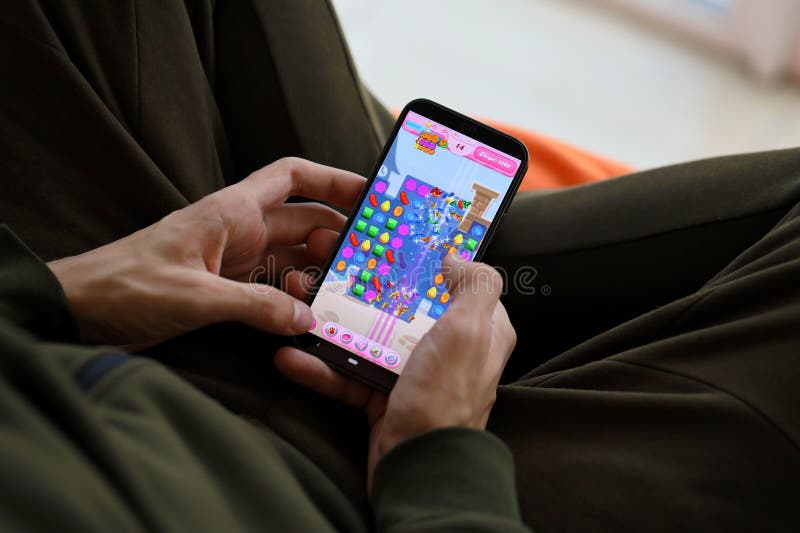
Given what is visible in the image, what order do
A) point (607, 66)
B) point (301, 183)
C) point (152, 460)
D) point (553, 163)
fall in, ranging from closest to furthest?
1. point (152, 460)
2. point (301, 183)
3. point (553, 163)
4. point (607, 66)

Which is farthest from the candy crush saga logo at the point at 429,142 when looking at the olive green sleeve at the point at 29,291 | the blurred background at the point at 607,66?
the blurred background at the point at 607,66

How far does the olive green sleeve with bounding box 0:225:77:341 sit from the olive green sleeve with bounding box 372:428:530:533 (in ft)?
0.74

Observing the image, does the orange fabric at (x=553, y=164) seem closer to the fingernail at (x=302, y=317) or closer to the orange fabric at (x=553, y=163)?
the orange fabric at (x=553, y=163)

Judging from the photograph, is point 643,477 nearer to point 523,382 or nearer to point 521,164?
point 523,382

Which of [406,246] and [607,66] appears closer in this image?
[406,246]

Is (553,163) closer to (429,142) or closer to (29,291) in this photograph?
(429,142)

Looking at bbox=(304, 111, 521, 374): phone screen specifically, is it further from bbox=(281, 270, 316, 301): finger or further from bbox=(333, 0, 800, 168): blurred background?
bbox=(333, 0, 800, 168): blurred background

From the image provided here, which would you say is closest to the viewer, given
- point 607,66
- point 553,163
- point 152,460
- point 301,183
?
point 152,460

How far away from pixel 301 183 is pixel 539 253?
214 mm

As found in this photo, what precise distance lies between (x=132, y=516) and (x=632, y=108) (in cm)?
129

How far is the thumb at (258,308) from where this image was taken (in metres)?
0.52

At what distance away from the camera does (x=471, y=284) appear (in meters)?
0.55

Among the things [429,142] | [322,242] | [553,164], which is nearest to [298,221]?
[322,242]

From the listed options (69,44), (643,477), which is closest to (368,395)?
(643,477)
